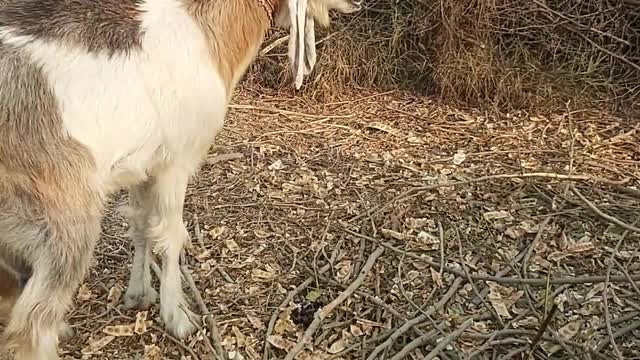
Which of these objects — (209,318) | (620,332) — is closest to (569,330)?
(620,332)

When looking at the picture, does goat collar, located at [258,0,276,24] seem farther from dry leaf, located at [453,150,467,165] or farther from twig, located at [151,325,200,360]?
dry leaf, located at [453,150,467,165]

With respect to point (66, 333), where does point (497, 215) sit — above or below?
above

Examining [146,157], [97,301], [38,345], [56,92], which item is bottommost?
[97,301]

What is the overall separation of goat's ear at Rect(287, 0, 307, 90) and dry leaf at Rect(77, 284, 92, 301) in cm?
131

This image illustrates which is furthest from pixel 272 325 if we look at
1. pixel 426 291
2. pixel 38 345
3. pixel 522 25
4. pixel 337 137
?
pixel 522 25

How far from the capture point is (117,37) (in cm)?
290

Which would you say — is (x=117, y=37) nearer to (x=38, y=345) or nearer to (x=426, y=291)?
(x=38, y=345)

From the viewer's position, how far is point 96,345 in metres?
3.35

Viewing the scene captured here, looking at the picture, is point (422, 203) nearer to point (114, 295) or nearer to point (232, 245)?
point (232, 245)

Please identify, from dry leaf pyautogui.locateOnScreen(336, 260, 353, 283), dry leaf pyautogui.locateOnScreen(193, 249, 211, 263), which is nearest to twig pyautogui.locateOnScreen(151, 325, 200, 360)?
dry leaf pyautogui.locateOnScreen(193, 249, 211, 263)

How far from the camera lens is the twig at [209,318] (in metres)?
3.29

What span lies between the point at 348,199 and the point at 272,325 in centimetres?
115

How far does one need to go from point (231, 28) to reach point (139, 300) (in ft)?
4.05

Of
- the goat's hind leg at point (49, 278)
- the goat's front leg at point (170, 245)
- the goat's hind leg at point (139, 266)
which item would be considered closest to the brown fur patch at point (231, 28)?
the goat's front leg at point (170, 245)
